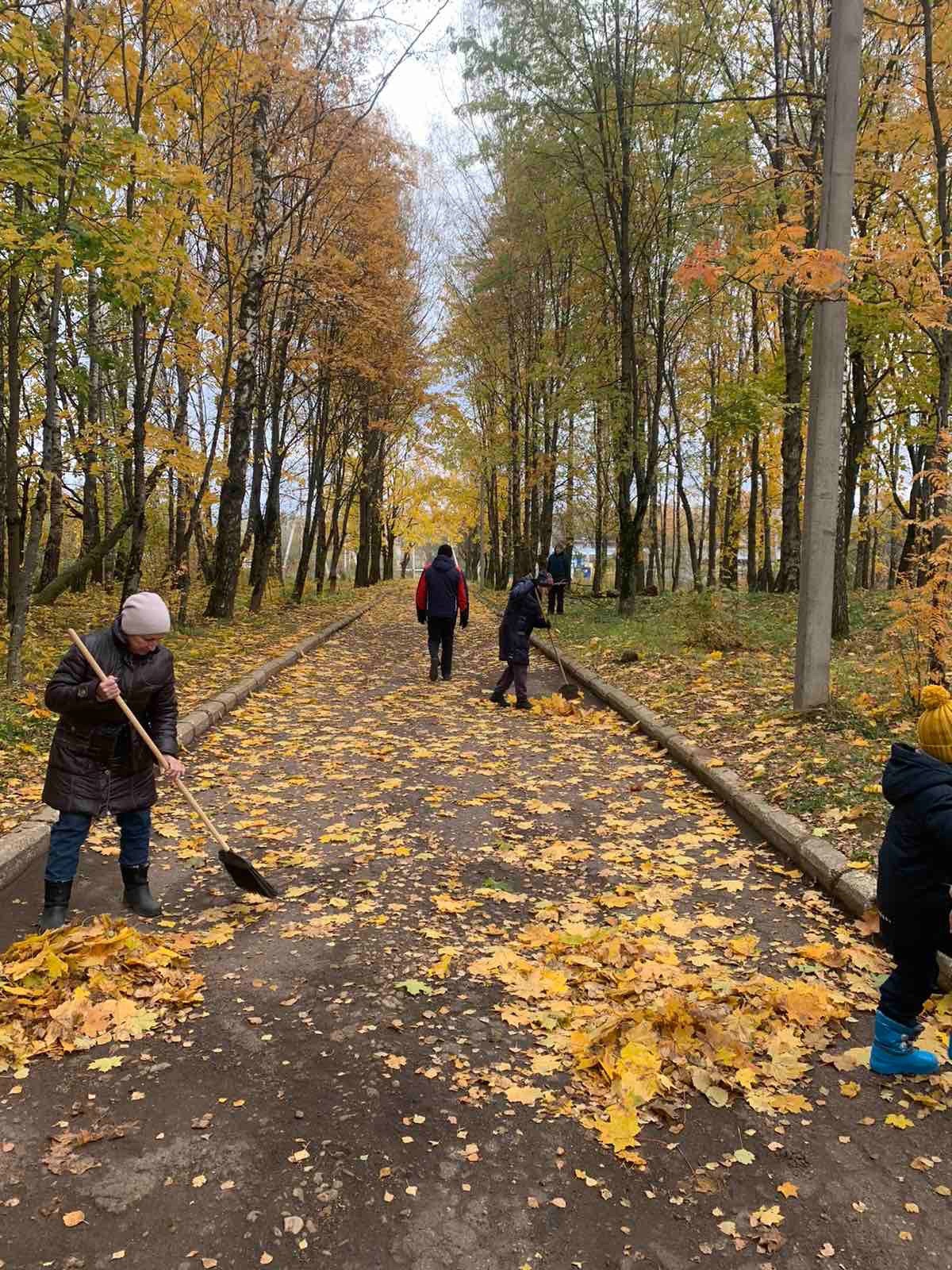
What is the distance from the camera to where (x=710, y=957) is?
390cm

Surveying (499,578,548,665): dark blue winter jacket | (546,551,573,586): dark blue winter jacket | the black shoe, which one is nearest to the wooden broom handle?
the black shoe

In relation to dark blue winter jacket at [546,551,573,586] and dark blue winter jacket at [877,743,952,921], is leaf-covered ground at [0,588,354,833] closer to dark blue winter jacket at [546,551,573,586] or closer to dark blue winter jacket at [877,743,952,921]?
dark blue winter jacket at [877,743,952,921]

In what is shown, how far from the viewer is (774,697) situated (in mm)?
8625

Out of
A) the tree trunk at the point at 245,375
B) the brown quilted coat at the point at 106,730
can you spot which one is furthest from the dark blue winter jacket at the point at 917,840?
the tree trunk at the point at 245,375

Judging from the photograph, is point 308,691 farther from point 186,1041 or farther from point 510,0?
point 510,0

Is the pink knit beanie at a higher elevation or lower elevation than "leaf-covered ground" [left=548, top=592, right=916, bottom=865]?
higher

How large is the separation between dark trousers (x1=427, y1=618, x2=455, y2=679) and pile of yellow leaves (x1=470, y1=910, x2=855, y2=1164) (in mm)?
7926

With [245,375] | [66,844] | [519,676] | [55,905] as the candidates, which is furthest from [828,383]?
[245,375]

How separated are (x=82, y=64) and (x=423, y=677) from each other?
350 inches

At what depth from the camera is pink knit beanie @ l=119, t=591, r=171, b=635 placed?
405cm

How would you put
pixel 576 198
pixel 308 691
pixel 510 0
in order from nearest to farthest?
pixel 308 691 < pixel 510 0 < pixel 576 198

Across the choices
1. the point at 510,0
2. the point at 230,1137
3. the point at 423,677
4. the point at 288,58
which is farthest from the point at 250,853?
the point at 510,0

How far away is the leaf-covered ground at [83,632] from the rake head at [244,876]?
66.0 inches

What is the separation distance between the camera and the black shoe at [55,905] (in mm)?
3992
